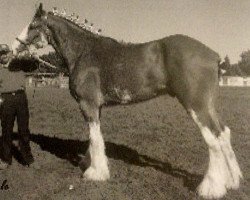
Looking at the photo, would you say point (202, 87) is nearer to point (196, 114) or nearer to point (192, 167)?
point (196, 114)

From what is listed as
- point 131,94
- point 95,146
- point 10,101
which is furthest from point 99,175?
point 10,101

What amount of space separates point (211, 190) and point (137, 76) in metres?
2.42

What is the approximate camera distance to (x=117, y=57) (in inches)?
327

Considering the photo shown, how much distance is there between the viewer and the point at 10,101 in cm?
943

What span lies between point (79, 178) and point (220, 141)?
2.97 meters

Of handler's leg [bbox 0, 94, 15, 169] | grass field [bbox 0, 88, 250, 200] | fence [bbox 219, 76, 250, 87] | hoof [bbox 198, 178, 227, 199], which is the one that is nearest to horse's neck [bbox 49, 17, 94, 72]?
handler's leg [bbox 0, 94, 15, 169]

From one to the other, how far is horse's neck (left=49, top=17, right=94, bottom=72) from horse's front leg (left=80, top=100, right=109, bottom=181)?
1.03 metres

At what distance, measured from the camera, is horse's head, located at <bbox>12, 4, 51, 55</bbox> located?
914cm

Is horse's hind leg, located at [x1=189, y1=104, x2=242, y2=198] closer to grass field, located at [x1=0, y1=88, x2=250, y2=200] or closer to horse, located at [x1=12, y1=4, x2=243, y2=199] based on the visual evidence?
horse, located at [x1=12, y1=4, x2=243, y2=199]

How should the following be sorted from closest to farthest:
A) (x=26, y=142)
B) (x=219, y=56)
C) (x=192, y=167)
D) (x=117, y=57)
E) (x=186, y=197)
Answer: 1. (x=186, y=197)
2. (x=219, y=56)
3. (x=117, y=57)
4. (x=192, y=167)
5. (x=26, y=142)

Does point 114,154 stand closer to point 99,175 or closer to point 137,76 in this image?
point 99,175

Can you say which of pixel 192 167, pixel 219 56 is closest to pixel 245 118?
pixel 192 167

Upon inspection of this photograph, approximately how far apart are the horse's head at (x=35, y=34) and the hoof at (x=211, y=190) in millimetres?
4531

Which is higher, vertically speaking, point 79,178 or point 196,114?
point 196,114
